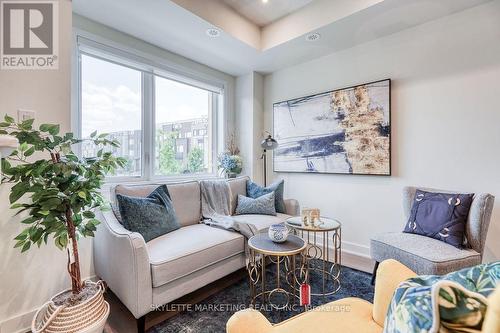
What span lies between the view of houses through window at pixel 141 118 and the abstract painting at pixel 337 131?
1.16 meters

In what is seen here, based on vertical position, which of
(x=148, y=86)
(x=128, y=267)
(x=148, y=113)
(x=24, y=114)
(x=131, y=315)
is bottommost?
(x=131, y=315)

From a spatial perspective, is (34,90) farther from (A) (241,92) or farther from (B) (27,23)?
(A) (241,92)

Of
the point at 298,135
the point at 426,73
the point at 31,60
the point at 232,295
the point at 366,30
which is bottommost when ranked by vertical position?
the point at 232,295

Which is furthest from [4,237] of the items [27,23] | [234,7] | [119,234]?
[234,7]

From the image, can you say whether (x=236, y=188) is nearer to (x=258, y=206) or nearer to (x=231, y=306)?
(x=258, y=206)

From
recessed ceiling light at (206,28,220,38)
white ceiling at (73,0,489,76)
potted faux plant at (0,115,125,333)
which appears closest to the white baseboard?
potted faux plant at (0,115,125,333)

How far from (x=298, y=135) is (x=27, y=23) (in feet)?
9.21

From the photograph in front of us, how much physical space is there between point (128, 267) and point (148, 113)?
1851 mm

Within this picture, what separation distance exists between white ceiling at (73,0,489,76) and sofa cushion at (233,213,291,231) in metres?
2.01

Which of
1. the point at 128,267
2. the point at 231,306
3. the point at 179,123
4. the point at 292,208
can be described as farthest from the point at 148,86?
the point at 231,306

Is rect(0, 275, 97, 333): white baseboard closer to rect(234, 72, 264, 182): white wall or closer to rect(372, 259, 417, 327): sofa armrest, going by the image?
rect(372, 259, 417, 327): sofa armrest

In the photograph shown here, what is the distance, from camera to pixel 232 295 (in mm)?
1951

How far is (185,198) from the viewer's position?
2521 millimetres

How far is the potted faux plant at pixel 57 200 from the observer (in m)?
1.21
